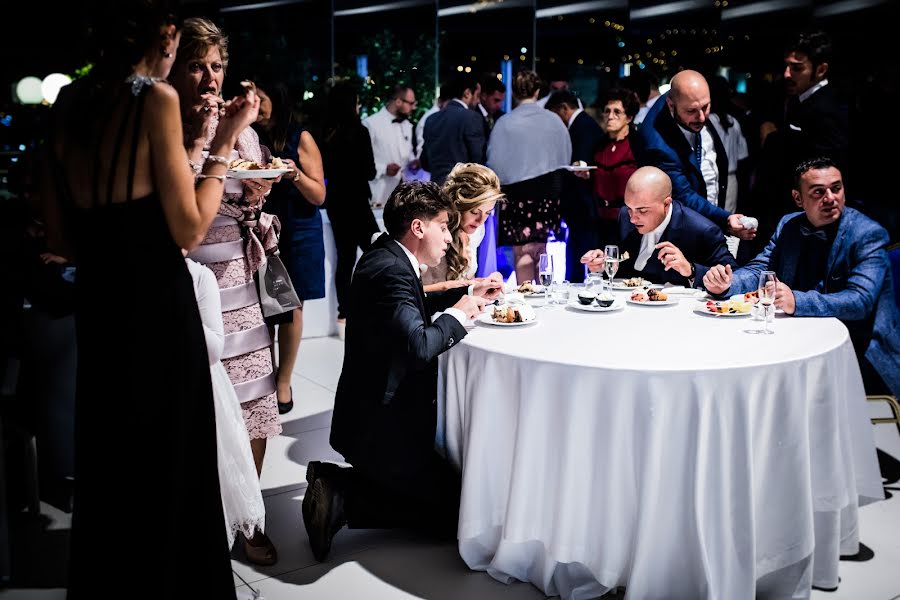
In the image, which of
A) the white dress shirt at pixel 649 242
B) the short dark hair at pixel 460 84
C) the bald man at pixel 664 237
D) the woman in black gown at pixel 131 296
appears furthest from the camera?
the short dark hair at pixel 460 84

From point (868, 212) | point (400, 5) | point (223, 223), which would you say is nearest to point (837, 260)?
point (868, 212)

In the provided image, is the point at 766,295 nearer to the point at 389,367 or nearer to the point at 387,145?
the point at 389,367

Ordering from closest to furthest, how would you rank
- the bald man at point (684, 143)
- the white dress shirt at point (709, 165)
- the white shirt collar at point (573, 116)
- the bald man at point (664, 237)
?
the bald man at point (664, 237), the bald man at point (684, 143), the white dress shirt at point (709, 165), the white shirt collar at point (573, 116)

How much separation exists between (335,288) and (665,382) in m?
3.97

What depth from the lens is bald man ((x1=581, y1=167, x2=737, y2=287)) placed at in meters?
3.43

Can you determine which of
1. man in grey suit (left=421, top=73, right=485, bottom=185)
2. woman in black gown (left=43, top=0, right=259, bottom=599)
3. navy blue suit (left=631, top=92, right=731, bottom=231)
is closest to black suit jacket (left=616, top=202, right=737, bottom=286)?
navy blue suit (left=631, top=92, right=731, bottom=231)

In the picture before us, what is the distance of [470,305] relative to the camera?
2637 mm

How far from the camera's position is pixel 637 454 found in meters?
2.26

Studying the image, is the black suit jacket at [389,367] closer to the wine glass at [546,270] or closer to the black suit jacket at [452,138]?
the wine glass at [546,270]

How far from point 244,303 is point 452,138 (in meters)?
3.36

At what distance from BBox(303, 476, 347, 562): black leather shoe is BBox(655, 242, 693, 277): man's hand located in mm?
1541

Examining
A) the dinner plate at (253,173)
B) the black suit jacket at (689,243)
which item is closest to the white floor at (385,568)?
the black suit jacket at (689,243)

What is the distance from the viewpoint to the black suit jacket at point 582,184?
5953 millimetres

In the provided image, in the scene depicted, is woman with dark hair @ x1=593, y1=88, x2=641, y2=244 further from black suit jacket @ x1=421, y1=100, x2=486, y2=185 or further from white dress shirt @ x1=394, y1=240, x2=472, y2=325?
white dress shirt @ x1=394, y1=240, x2=472, y2=325
